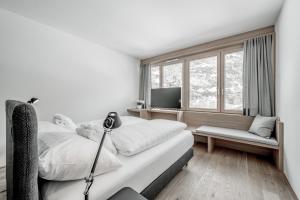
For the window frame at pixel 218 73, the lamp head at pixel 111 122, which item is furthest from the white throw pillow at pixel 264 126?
the lamp head at pixel 111 122

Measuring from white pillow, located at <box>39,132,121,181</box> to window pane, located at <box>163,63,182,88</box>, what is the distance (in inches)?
128

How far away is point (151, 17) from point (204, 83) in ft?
6.63

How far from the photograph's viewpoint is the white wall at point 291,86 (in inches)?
57.5

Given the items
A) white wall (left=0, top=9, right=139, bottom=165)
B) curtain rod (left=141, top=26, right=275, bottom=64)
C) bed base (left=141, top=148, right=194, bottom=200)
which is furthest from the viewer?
curtain rod (left=141, top=26, right=275, bottom=64)

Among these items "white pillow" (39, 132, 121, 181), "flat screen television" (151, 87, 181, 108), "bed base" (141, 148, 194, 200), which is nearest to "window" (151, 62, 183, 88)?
"flat screen television" (151, 87, 181, 108)

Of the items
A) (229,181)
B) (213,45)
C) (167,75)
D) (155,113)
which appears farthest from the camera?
(155,113)

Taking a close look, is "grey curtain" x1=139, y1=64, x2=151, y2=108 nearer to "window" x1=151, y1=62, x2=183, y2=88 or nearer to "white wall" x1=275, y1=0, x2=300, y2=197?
"window" x1=151, y1=62, x2=183, y2=88

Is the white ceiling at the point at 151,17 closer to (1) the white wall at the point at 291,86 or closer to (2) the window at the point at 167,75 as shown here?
(1) the white wall at the point at 291,86

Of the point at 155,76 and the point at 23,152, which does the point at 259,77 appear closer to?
the point at 155,76

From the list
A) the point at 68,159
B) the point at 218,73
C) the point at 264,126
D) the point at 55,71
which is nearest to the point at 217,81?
the point at 218,73

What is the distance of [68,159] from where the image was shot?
2.71ft

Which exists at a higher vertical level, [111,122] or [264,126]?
[111,122]

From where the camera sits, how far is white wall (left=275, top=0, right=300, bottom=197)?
1.46m

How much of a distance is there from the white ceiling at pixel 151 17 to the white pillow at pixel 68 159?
1979 millimetres
